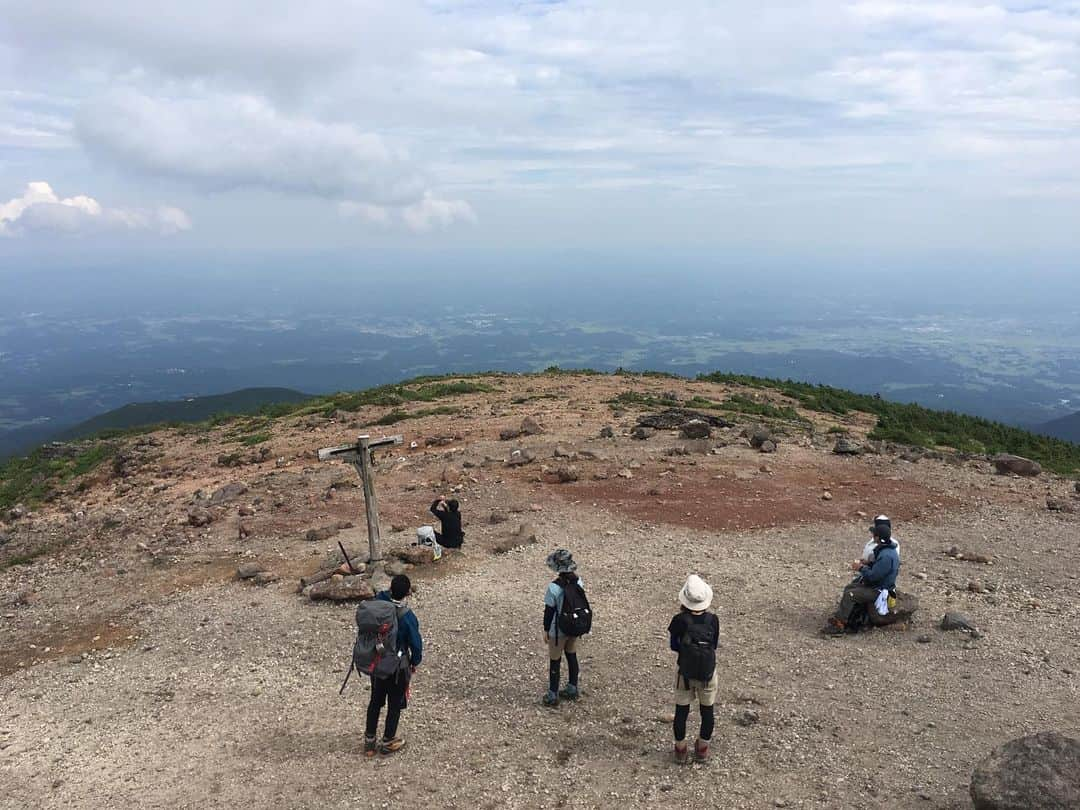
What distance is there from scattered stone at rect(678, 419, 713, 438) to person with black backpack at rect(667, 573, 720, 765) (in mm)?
13917

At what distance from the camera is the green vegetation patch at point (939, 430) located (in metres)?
23.2

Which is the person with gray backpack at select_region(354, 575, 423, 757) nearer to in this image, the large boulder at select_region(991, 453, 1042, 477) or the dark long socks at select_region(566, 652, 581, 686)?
the dark long socks at select_region(566, 652, 581, 686)

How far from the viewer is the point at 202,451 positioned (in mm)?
24219

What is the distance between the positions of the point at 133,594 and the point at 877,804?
1271 centimetres

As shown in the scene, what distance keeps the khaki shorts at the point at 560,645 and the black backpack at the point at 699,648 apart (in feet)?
5.36

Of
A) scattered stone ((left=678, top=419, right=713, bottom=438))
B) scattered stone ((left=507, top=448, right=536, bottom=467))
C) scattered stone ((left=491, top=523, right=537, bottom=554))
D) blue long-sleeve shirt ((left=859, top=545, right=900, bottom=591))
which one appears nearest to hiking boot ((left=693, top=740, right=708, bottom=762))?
blue long-sleeve shirt ((left=859, top=545, right=900, bottom=591))

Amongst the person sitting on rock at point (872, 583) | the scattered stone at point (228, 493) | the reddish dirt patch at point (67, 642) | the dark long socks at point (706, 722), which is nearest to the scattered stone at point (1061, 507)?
the person sitting on rock at point (872, 583)

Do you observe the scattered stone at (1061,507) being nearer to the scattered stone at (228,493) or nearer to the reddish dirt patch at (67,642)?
the reddish dirt patch at (67,642)

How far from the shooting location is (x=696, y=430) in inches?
827

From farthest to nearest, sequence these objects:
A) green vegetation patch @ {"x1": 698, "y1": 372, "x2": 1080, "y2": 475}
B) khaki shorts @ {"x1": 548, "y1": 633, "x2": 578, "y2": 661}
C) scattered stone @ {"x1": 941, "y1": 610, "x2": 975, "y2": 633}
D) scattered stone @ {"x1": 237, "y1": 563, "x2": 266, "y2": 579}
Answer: green vegetation patch @ {"x1": 698, "y1": 372, "x2": 1080, "y2": 475}
scattered stone @ {"x1": 237, "y1": 563, "x2": 266, "y2": 579}
scattered stone @ {"x1": 941, "y1": 610, "x2": 975, "y2": 633}
khaki shorts @ {"x1": 548, "y1": 633, "x2": 578, "y2": 661}

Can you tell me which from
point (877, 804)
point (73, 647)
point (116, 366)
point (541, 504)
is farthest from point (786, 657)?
point (116, 366)

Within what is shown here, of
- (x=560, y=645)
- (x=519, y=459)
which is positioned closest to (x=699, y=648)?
(x=560, y=645)

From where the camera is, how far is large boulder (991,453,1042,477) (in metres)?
19.2

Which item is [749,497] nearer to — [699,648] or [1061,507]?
[1061,507]
